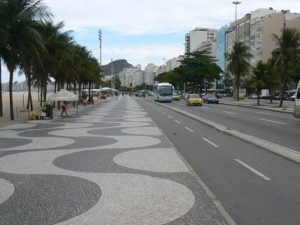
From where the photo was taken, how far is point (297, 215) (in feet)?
24.3

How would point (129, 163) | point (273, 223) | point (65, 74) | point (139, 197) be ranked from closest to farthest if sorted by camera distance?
point (273, 223) → point (139, 197) → point (129, 163) → point (65, 74)

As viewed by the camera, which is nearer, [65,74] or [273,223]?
[273,223]

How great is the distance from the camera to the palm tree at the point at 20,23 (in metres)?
30.8

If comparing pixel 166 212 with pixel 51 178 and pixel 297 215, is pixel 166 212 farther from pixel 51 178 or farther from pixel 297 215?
pixel 51 178

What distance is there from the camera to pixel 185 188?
9.25 meters

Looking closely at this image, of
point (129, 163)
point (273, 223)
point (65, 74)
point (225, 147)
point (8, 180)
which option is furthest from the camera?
point (65, 74)

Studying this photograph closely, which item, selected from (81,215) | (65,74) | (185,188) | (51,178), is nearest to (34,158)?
(51,178)

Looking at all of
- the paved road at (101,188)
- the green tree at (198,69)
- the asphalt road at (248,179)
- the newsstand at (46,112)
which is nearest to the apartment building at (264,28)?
the green tree at (198,69)

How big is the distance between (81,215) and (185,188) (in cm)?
252

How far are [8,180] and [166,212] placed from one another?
13.3 ft

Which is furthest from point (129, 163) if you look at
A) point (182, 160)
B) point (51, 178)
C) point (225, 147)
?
point (225, 147)

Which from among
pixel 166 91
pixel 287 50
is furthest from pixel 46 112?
pixel 166 91

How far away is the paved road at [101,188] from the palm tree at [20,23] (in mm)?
16132

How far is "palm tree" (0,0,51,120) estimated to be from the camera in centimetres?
3075
